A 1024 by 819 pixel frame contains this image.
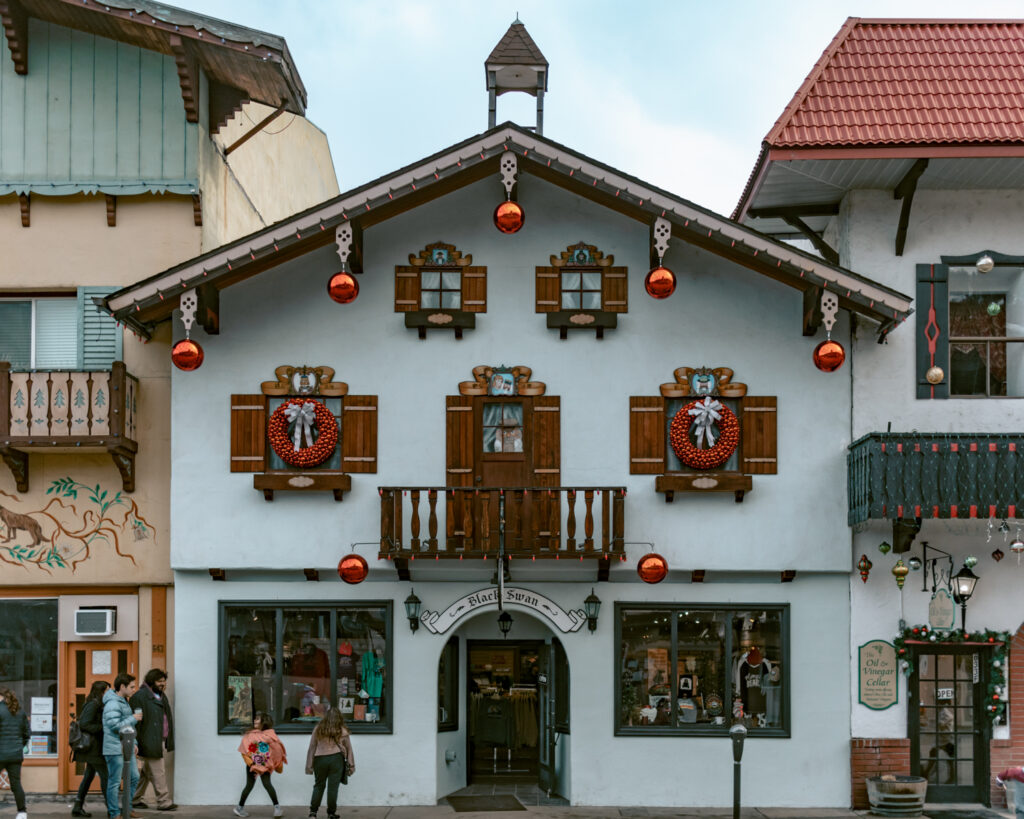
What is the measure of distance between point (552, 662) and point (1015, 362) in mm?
7416

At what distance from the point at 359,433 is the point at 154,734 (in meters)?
4.56

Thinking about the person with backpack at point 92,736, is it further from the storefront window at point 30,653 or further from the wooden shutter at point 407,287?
the wooden shutter at point 407,287

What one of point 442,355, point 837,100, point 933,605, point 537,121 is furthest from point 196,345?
point 933,605

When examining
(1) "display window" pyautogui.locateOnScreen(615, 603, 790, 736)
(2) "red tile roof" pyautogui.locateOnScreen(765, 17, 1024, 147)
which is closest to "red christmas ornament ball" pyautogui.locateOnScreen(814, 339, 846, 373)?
(2) "red tile roof" pyautogui.locateOnScreen(765, 17, 1024, 147)

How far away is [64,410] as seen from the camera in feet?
58.0

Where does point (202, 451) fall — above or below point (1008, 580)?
above

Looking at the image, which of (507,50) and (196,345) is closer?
(196,345)

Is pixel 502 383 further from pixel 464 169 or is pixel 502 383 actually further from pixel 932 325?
pixel 932 325

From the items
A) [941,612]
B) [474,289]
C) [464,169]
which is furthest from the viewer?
[474,289]

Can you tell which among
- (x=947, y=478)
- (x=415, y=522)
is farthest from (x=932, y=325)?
(x=415, y=522)

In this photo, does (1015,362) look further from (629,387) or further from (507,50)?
(507,50)

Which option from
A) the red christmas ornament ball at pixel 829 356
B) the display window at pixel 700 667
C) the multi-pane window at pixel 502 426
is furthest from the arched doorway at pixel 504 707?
the red christmas ornament ball at pixel 829 356

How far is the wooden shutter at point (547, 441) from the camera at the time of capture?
59.0ft

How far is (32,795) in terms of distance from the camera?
1812 centimetres
